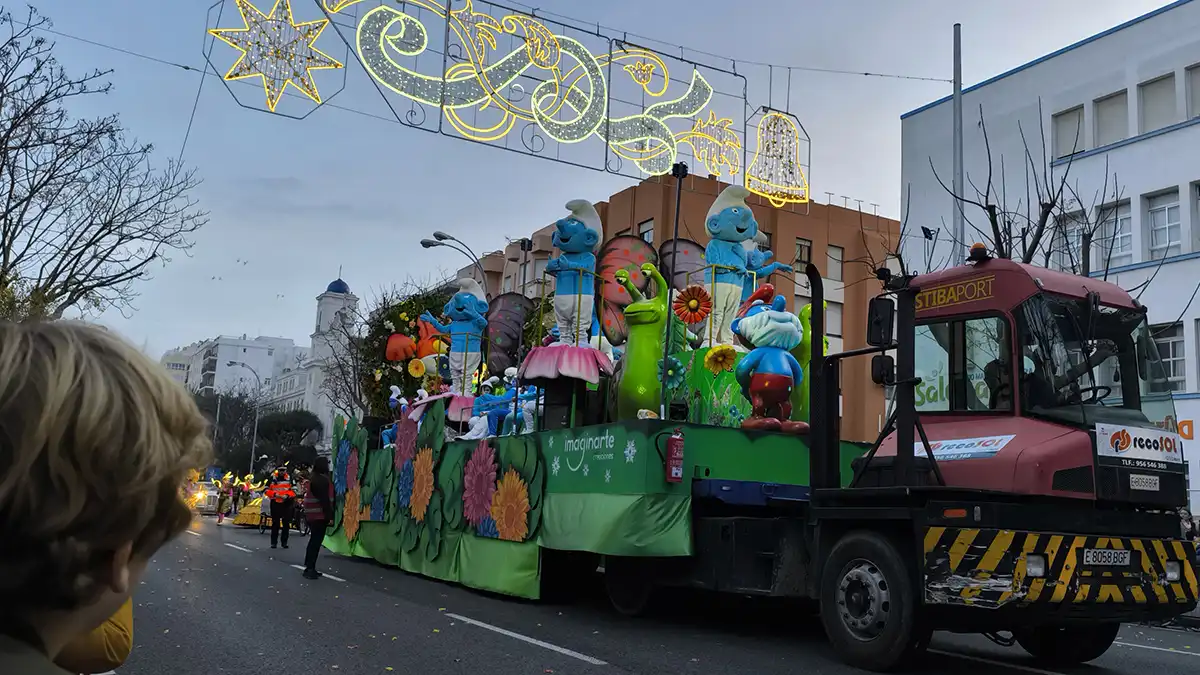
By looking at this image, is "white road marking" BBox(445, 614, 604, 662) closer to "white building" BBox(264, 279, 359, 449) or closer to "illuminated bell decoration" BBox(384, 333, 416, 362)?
"illuminated bell decoration" BBox(384, 333, 416, 362)

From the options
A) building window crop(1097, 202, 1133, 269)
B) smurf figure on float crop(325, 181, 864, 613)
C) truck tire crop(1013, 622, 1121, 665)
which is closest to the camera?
truck tire crop(1013, 622, 1121, 665)

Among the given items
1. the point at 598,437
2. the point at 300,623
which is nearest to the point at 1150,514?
the point at 598,437

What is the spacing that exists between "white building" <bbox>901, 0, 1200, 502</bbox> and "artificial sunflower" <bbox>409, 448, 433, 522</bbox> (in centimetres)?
1267

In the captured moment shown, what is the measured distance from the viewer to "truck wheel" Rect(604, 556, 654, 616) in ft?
35.6

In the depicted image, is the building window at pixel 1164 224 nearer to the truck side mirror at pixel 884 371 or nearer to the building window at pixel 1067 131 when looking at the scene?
the building window at pixel 1067 131

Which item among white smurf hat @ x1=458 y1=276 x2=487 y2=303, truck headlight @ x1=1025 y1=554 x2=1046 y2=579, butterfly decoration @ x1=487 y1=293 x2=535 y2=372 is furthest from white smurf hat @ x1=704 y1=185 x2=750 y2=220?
truck headlight @ x1=1025 y1=554 x2=1046 y2=579

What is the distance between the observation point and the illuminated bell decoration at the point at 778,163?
18594 mm

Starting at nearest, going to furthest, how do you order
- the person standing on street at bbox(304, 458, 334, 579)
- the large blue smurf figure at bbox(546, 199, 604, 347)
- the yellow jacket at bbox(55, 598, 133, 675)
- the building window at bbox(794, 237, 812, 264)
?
the yellow jacket at bbox(55, 598, 133, 675) → the large blue smurf figure at bbox(546, 199, 604, 347) → the person standing on street at bbox(304, 458, 334, 579) → the building window at bbox(794, 237, 812, 264)

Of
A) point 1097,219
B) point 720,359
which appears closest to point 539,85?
point 720,359

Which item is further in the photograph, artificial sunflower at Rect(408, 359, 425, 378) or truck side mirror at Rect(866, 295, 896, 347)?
artificial sunflower at Rect(408, 359, 425, 378)

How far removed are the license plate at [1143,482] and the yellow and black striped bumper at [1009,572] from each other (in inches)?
19.1

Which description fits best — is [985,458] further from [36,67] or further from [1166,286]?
[1166,286]

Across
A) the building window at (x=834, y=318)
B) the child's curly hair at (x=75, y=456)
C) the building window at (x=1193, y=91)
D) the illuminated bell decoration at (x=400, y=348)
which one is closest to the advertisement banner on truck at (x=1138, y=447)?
the child's curly hair at (x=75, y=456)

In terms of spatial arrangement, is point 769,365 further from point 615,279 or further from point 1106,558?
point 1106,558
